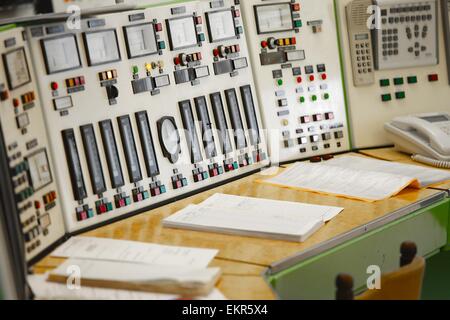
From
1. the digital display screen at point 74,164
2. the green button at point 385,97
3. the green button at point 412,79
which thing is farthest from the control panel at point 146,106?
the green button at point 412,79

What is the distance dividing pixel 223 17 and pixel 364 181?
2.61 feet

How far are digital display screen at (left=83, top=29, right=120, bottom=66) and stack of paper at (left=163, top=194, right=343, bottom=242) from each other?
1.82 feet

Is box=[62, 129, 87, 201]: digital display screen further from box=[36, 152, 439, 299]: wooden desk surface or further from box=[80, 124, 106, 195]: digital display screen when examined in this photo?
box=[36, 152, 439, 299]: wooden desk surface

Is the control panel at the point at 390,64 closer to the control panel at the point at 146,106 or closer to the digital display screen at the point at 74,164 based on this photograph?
the control panel at the point at 146,106

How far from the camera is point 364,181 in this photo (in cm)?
225

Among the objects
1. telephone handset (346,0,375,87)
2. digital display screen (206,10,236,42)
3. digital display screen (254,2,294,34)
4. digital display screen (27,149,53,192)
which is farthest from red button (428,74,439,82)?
digital display screen (27,149,53,192)

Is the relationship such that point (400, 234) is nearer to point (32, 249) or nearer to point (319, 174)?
point (319, 174)

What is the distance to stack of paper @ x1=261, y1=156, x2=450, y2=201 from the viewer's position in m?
2.17

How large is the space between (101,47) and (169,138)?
0.38 metres

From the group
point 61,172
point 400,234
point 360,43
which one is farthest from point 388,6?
point 61,172

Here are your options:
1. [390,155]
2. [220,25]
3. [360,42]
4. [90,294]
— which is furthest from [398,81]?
[90,294]

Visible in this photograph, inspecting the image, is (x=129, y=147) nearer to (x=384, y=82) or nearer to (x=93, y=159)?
(x=93, y=159)

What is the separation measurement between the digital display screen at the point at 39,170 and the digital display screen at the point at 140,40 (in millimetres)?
480
